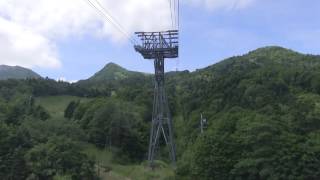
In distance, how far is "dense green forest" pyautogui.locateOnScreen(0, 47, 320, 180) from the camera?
45.2 m

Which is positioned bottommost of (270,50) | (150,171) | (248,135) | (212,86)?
(150,171)

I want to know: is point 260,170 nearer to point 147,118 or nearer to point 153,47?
point 153,47

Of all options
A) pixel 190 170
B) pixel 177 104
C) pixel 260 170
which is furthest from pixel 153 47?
pixel 177 104

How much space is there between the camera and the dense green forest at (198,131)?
4516 cm

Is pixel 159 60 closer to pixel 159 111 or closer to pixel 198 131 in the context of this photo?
pixel 159 111

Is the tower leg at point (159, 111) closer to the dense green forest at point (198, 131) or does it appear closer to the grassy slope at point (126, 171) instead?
the grassy slope at point (126, 171)

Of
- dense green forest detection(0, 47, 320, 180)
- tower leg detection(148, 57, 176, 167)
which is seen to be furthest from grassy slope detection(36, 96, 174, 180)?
tower leg detection(148, 57, 176, 167)

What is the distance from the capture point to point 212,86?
309 feet

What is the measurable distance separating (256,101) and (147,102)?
2465 centimetres

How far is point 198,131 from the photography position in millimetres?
70875

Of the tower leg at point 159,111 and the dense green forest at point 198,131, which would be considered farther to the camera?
the tower leg at point 159,111

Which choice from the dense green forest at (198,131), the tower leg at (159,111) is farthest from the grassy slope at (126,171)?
the tower leg at (159,111)

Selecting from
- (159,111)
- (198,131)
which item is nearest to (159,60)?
(159,111)

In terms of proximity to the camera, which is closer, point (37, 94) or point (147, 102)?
point (147, 102)
